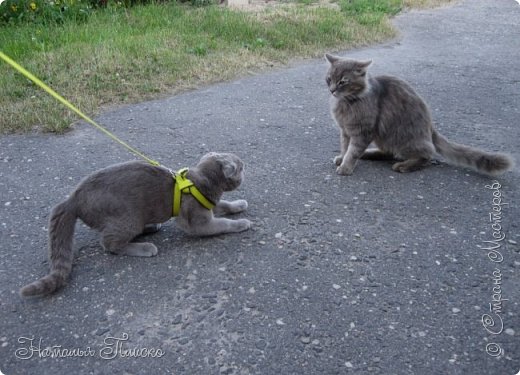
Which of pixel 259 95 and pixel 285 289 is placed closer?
pixel 285 289

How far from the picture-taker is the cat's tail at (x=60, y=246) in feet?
9.71

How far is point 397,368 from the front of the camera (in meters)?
2.56

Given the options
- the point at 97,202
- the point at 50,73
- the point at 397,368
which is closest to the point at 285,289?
the point at 397,368

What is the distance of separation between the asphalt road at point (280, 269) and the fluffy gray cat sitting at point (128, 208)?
0.41 ft

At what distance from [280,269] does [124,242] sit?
3.44 feet

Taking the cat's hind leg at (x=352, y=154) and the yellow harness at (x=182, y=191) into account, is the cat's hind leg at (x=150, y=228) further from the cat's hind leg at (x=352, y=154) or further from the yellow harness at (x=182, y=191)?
the cat's hind leg at (x=352, y=154)

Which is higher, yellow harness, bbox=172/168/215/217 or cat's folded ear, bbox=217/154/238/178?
cat's folded ear, bbox=217/154/238/178

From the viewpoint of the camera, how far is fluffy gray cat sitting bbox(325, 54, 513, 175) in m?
4.36

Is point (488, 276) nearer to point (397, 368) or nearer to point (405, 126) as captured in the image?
point (397, 368)

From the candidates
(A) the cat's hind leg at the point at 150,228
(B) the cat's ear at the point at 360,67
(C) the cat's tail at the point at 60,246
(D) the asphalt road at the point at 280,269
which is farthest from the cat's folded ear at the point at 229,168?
(B) the cat's ear at the point at 360,67

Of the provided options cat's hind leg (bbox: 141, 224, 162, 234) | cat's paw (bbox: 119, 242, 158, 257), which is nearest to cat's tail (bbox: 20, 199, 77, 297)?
cat's paw (bbox: 119, 242, 158, 257)

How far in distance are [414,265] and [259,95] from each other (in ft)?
11.4

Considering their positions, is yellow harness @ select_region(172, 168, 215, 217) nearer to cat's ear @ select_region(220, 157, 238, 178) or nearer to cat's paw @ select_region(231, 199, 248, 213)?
cat's ear @ select_region(220, 157, 238, 178)

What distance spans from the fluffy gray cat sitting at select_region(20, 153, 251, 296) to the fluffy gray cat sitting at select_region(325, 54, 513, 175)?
1415 millimetres
